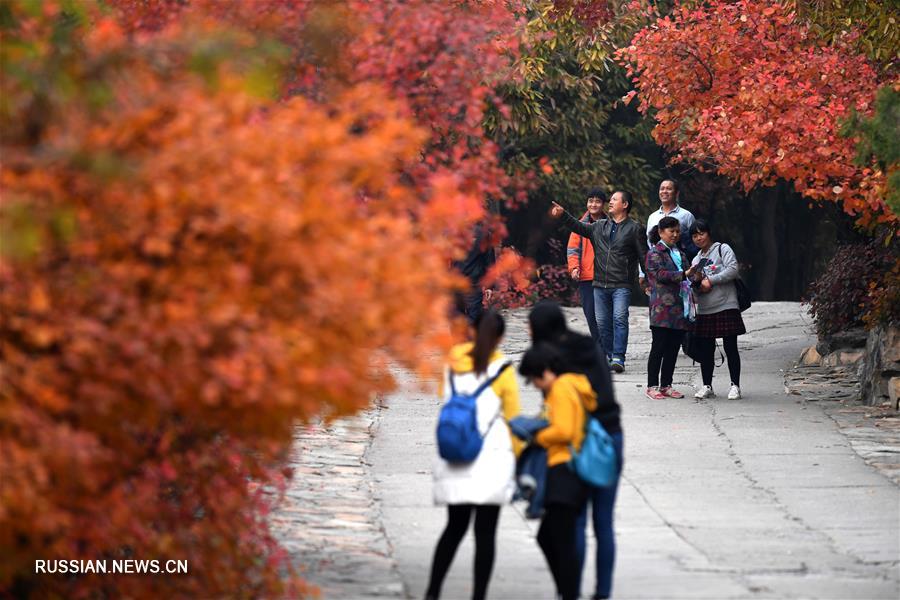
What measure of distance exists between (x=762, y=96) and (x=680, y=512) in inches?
278

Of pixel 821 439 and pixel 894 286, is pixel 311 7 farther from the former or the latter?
pixel 894 286

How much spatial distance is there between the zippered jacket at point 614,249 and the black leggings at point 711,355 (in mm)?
1294

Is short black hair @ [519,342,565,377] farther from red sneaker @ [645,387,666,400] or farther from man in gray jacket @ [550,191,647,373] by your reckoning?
man in gray jacket @ [550,191,647,373]

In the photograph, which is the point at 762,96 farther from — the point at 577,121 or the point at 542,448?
the point at 577,121

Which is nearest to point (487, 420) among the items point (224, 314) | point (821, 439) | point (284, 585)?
point (284, 585)

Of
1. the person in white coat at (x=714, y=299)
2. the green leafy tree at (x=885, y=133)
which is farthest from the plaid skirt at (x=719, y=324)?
the green leafy tree at (x=885, y=133)

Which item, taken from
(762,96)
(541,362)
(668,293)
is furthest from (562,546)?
(762,96)

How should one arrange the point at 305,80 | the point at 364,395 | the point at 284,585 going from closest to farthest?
the point at 364,395 < the point at 284,585 < the point at 305,80

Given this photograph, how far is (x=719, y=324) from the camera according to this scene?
15281 millimetres

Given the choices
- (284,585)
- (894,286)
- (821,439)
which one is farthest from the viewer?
(894,286)

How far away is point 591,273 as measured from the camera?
1705cm

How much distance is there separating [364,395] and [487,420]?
1626mm

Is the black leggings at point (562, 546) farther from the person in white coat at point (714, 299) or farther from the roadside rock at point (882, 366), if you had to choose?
the roadside rock at point (882, 366)

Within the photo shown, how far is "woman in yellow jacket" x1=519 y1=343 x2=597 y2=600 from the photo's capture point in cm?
754
